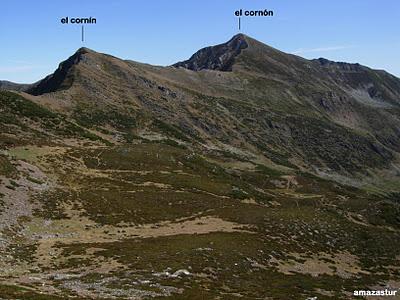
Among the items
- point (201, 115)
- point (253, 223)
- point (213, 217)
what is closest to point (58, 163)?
point (213, 217)

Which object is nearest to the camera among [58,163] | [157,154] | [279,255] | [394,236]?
[279,255]

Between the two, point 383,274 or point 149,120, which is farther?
point 149,120

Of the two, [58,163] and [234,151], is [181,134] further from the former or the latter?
[58,163]

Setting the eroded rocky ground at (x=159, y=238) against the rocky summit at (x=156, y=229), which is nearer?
the eroded rocky ground at (x=159, y=238)

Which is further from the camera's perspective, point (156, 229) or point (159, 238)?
point (156, 229)

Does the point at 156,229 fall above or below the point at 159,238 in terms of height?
below

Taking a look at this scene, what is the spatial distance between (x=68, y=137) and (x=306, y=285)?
82.5 m

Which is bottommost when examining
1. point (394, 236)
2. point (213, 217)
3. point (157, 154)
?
point (394, 236)

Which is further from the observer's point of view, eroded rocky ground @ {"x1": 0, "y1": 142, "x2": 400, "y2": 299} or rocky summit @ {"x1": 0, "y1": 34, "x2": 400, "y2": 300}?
rocky summit @ {"x1": 0, "y1": 34, "x2": 400, "y2": 300}

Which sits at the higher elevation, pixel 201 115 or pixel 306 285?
pixel 201 115

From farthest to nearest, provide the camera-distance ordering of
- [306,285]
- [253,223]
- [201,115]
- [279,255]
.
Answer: [201,115] < [253,223] < [279,255] < [306,285]

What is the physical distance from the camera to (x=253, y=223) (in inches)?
2559

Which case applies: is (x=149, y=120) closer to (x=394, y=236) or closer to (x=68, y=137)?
(x=68, y=137)

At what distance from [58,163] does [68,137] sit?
110ft
